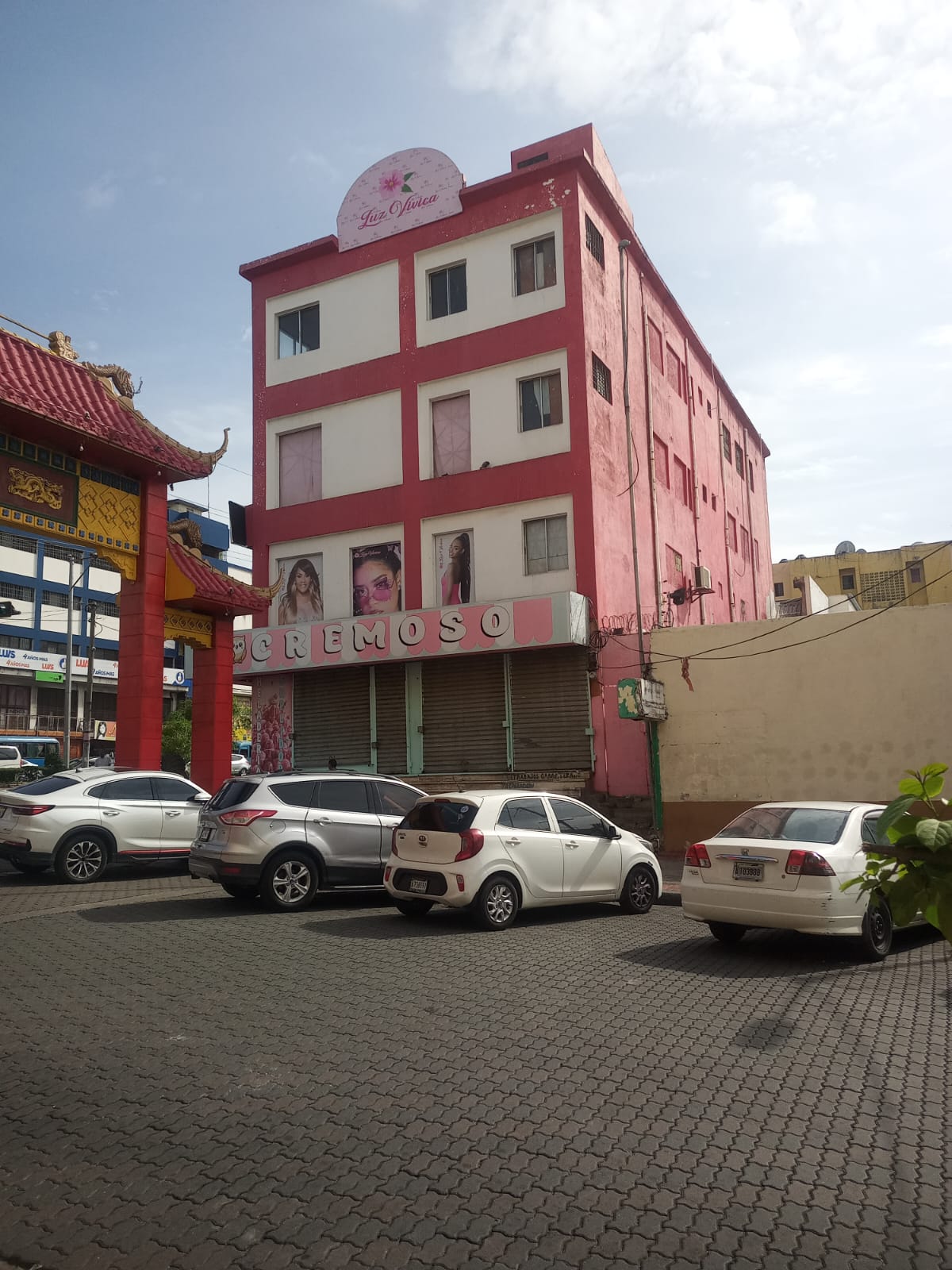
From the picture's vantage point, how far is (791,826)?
377 inches

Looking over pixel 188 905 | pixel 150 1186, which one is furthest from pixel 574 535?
pixel 150 1186

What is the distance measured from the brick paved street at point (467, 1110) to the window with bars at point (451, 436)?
53.2 ft

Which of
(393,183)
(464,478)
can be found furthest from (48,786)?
(393,183)

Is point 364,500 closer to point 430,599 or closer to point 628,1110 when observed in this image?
point 430,599

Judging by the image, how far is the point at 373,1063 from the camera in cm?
562

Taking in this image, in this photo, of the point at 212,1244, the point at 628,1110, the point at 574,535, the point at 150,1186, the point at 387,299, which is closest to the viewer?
the point at 212,1244

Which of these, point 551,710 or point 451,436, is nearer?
point 551,710

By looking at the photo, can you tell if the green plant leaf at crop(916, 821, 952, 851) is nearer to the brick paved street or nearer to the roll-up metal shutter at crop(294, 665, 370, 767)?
the brick paved street

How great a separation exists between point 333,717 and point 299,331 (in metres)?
11.0

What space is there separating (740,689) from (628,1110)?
568 inches

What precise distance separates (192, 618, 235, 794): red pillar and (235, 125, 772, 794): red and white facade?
352cm

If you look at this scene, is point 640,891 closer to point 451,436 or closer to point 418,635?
point 418,635

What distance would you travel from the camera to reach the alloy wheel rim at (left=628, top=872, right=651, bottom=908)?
39.1 feet

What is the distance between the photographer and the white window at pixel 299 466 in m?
25.7
